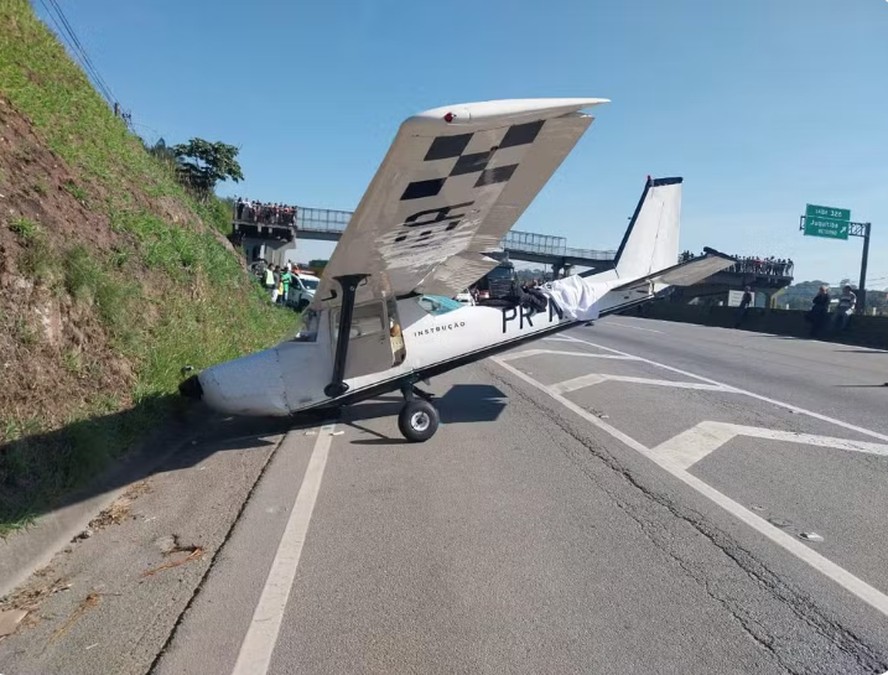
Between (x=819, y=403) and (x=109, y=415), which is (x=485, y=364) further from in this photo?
(x=109, y=415)

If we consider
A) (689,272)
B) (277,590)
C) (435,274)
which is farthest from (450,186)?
(689,272)

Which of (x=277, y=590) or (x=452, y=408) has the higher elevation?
(x=277, y=590)

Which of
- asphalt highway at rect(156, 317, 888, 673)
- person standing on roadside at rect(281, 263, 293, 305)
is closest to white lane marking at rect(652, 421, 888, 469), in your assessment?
asphalt highway at rect(156, 317, 888, 673)

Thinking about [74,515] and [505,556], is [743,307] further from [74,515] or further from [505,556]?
[74,515]

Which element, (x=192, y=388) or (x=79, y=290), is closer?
(x=79, y=290)

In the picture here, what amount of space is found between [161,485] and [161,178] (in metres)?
11.6

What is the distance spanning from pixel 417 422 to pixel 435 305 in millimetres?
1844

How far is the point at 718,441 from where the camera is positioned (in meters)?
7.48

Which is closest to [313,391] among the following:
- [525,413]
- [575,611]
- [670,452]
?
[525,413]

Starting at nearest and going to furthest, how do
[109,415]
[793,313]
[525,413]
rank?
[109,415]
[525,413]
[793,313]

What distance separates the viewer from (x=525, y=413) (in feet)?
30.1

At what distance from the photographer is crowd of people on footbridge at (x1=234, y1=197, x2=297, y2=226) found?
144 ft

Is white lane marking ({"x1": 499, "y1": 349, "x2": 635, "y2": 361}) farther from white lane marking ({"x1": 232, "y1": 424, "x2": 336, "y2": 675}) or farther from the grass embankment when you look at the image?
white lane marking ({"x1": 232, "y1": 424, "x2": 336, "y2": 675})

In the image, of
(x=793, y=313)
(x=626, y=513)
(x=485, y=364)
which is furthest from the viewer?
(x=793, y=313)
